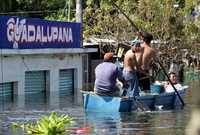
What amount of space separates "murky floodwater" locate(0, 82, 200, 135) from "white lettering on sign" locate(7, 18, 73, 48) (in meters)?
3.96

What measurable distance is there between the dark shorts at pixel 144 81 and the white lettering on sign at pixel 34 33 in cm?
656

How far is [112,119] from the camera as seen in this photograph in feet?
48.9

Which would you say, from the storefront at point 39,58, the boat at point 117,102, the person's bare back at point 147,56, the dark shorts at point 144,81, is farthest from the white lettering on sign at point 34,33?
the person's bare back at point 147,56

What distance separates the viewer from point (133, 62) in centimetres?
1666

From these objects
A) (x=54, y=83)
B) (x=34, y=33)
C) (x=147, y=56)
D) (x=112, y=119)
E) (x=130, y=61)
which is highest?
(x=34, y=33)

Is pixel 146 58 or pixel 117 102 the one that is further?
pixel 146 58

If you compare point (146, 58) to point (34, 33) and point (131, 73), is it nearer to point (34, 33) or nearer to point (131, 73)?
point (131, 73)

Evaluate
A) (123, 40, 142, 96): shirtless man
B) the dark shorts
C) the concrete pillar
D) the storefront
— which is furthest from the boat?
the concrete pillar

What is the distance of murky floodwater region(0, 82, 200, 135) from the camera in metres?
12.3

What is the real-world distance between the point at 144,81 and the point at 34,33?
7662 mm

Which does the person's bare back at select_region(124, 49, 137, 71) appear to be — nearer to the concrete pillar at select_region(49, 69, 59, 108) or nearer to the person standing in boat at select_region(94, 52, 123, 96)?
the person standing in boat at select_region(94, 52, 123, 96)

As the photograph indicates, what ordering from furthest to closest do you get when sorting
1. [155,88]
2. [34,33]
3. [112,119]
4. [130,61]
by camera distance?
[34,33]
[155,88]
[130,61]
[112,119]

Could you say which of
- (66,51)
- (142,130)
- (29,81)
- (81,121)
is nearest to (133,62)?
(81,121)

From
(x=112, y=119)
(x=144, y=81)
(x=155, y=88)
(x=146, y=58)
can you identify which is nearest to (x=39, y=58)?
(x=155, y=88)
